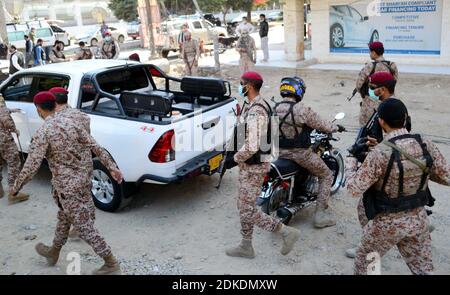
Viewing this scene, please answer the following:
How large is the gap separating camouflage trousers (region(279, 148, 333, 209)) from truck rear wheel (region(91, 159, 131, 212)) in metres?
1.91

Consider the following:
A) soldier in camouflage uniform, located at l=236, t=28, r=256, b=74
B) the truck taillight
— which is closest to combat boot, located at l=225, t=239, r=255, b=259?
the truck taillight

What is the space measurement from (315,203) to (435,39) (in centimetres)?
1010

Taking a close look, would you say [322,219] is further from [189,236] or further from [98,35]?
[98,35]

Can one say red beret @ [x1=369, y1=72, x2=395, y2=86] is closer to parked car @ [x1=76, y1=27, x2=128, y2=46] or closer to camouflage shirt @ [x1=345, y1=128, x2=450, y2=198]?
camouflage shirt @ [x1=345, y1=128, x2=450, y2=198]

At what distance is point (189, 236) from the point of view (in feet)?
15.6

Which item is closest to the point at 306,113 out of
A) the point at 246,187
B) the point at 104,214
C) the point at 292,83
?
the point at 292,83

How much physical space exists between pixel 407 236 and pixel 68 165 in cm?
271

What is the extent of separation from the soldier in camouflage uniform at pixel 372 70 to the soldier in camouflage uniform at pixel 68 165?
133 inches

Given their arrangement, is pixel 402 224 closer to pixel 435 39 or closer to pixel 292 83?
pixel 292 83

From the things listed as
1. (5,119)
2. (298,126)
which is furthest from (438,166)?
(5,119)

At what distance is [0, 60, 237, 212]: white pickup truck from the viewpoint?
4805 mm

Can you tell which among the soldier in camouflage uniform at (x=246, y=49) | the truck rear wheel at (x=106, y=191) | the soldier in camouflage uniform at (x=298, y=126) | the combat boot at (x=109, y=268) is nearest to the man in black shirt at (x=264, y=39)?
the soldier in camouflage uniform at (x=246, y=49)

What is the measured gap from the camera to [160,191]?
5953 mm

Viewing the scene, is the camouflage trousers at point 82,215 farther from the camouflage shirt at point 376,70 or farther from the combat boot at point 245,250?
the camouflage shirt at point 376,70
